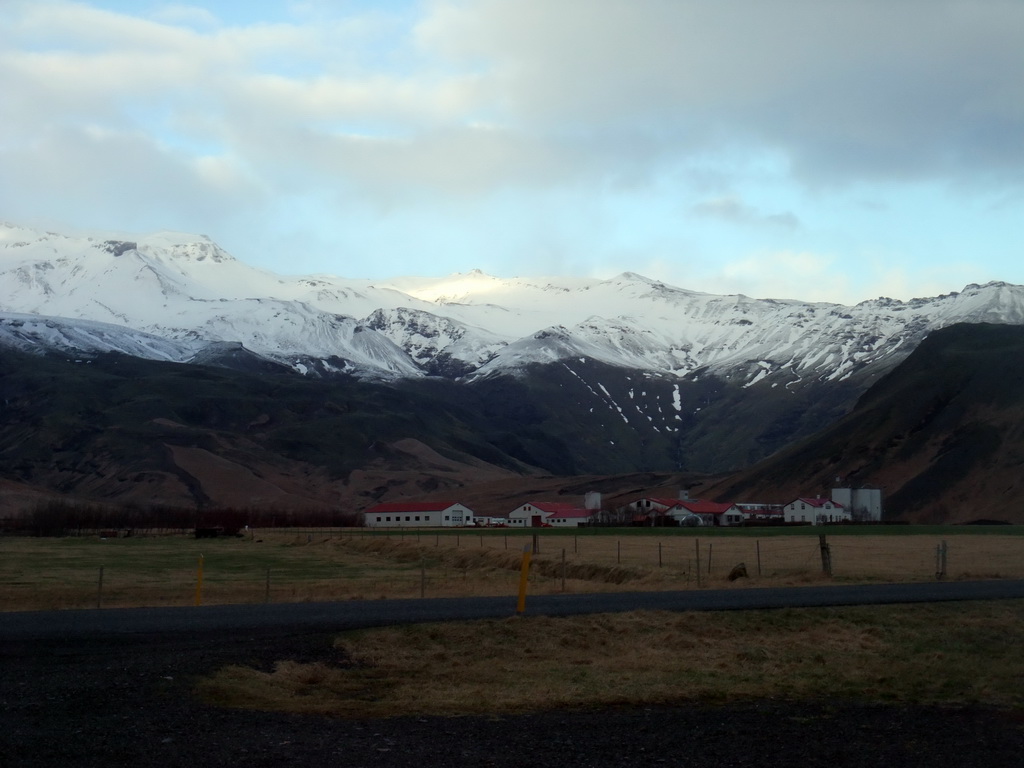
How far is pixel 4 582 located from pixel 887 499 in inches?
4712

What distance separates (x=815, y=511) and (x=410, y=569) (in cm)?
8857

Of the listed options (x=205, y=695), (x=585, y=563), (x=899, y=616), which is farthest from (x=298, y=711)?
(x=585, y=563)

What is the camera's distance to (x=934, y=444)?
5891 inches

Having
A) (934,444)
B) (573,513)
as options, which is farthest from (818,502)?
(573,513)

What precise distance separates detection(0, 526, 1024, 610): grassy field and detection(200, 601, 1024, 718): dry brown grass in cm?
1021

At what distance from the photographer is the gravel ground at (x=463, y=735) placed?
1182 cm

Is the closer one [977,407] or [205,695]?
[205,695]

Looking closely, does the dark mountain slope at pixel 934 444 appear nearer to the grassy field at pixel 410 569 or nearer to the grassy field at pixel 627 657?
the grassy field at pixel 410 569

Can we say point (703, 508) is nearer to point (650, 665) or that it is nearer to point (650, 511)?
point (650, 511)

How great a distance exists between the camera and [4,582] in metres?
42.5

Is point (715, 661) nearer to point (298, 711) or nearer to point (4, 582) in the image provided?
point (298, 711)

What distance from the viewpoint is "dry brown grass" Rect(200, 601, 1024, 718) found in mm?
15430

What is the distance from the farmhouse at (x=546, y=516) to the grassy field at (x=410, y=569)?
58.9 metres

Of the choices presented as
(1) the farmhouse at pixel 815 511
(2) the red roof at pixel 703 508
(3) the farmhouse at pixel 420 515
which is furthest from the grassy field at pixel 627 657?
(3) the farmhouse at pixel 420 515
